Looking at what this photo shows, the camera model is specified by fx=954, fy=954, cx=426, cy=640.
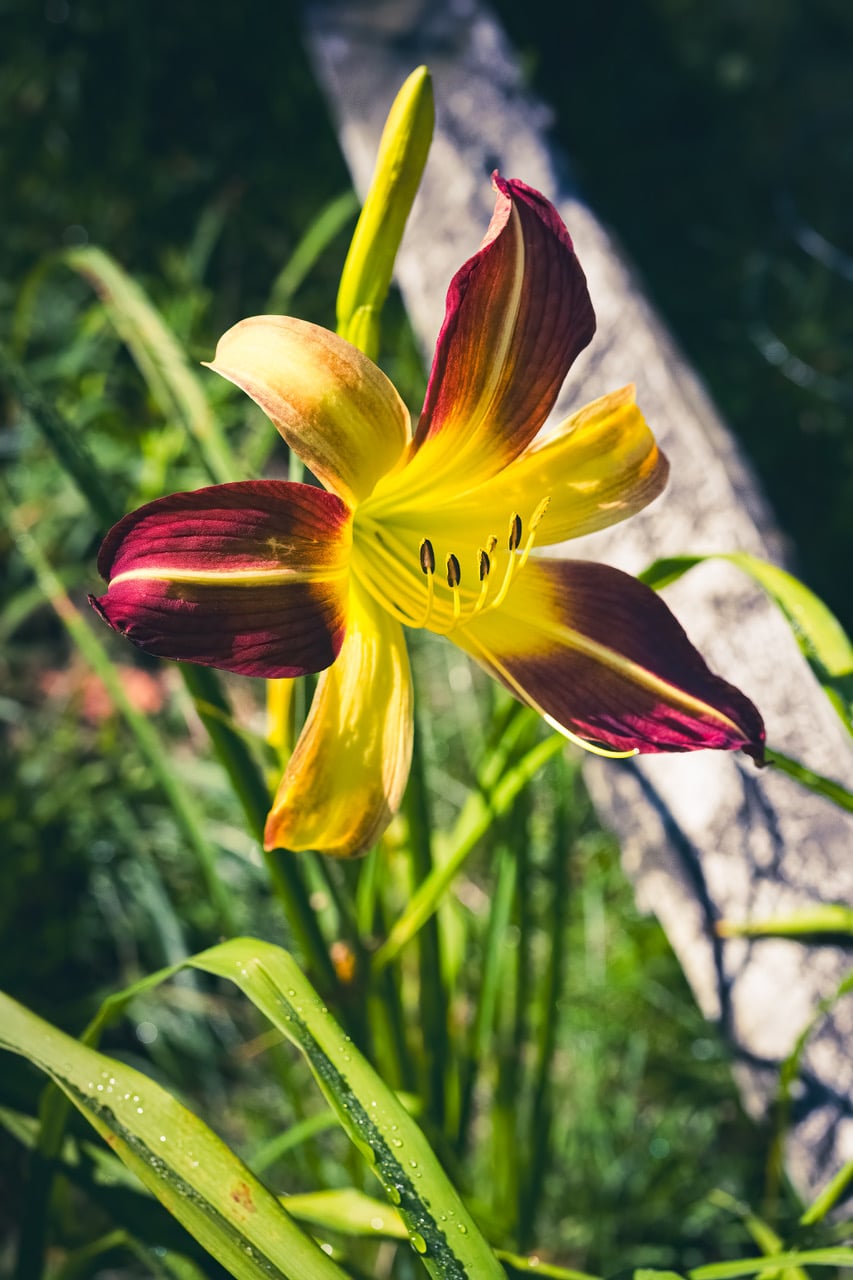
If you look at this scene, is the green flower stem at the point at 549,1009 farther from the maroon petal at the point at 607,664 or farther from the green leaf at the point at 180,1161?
the green leaf at the point at 180,1161

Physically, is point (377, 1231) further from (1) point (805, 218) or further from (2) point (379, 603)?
(1) point (805, 218)

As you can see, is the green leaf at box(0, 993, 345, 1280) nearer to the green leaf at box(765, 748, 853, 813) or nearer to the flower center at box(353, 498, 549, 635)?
the flower center at box(353, 498, 549, 635)

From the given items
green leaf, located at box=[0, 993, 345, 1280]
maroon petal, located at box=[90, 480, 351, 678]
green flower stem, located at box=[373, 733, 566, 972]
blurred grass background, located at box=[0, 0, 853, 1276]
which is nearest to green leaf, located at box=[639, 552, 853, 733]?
green flower stem, located at box=[373, 733, 566, 972]

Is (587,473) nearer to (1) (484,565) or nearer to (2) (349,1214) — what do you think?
(1) (484,565)

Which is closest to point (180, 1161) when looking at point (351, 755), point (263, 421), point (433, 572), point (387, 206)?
point (351, 755)

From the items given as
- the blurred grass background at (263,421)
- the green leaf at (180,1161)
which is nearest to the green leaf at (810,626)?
the green leaf at (180,1161)
